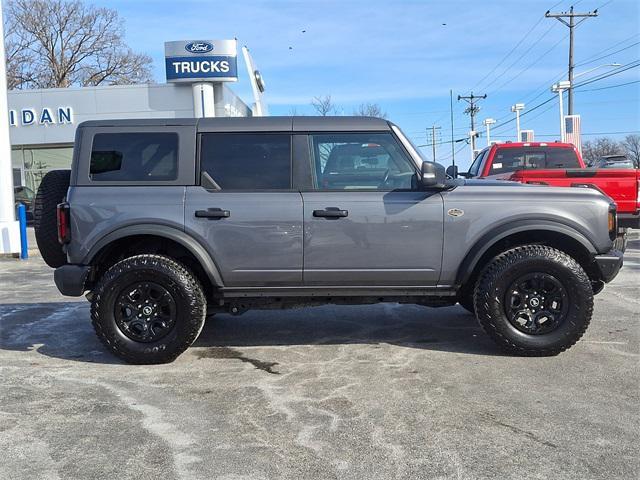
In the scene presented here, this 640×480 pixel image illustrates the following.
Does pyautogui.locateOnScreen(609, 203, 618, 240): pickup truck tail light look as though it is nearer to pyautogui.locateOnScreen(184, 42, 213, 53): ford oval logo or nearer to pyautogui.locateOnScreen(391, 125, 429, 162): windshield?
pyautogui.locateOnScreen(391, 125, 429, 162): windshield

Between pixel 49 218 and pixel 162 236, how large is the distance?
1.18 m

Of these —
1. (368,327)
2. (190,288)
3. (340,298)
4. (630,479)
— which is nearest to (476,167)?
(368,327)

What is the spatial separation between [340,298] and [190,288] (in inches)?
50.2

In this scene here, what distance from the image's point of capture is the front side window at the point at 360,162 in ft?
16.0

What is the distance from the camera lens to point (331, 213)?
472 centimetres

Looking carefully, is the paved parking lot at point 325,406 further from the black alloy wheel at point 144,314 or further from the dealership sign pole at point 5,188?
the dealership sign pole at point 5,188

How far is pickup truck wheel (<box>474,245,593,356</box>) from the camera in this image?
475 centimetres

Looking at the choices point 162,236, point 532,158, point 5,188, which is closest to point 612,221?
point 162,236

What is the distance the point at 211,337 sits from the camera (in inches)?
227

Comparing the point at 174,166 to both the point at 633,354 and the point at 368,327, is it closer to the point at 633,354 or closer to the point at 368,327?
the point at 368,327

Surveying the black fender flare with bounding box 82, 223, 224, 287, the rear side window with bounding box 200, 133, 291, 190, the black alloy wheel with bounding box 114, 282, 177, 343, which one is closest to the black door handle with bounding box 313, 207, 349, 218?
the rear side window with bounding box 200, 133, 291, 190

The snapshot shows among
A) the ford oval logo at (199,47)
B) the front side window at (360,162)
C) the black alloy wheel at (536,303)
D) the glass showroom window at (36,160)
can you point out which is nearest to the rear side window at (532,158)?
the black alloy wheel at (536,303)

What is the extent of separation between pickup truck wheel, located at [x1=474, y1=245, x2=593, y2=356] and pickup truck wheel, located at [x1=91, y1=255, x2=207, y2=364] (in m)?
2.43

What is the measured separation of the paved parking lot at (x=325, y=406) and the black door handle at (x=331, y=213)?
1.24 m
